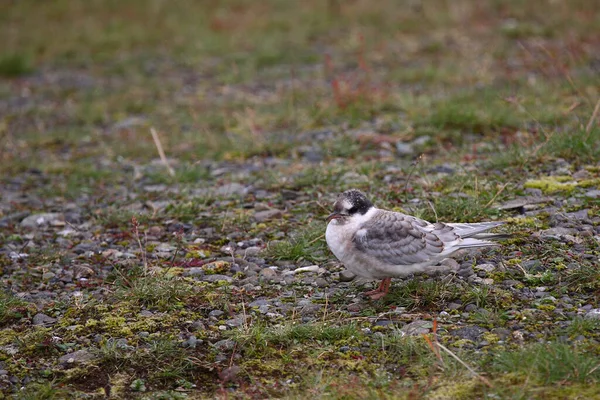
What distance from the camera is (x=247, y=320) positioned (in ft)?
17.8

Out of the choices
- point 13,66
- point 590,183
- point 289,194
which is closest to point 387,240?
point 289,194

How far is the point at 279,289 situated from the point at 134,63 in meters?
9.36

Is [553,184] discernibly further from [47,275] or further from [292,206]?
[47,275]

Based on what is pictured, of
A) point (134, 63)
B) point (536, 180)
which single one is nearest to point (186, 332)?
point (536, 180)

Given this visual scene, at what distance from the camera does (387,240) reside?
5598 mm

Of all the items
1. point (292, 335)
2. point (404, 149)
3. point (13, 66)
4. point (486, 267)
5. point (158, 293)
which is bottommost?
point (404, 149)

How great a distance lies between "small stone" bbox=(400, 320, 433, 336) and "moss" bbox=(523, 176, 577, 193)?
104 inches

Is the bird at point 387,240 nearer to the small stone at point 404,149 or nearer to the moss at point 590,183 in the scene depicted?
the moss at point 590,183

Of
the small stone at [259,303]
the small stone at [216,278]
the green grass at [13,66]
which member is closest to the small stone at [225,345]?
the small stone at [259,303]

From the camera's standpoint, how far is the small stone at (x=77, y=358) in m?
5.00

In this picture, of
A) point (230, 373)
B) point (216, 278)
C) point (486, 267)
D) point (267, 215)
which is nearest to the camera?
point (230, 373)

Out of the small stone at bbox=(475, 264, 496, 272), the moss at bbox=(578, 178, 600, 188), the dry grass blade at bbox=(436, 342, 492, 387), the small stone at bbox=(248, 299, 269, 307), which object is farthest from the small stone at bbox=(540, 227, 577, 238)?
the small stone at bbox=(248, 299, 269, 307)

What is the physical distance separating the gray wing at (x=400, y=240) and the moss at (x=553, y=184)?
73.2 inches

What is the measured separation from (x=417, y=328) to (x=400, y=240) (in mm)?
780
